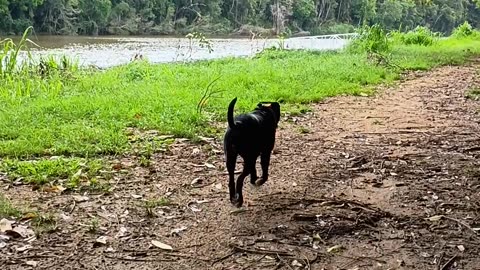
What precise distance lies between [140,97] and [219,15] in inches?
1675

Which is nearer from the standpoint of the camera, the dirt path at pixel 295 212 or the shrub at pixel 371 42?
the dirt path at pixel 295 212

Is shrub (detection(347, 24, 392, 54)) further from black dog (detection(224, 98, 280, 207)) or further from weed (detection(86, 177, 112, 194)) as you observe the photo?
weed (detection(86, 177, 112, 194))

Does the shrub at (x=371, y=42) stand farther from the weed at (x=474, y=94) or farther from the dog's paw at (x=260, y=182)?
the dog's paw at (x=260, y=182)

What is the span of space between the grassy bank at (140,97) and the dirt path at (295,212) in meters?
0.75

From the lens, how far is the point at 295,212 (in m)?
3.77

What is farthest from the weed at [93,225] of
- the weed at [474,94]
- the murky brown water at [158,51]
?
the murky brown water at [158,51]

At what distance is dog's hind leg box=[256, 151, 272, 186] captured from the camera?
13.4 ft

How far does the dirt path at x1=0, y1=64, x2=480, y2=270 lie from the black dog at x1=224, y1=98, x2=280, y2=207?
0.20 m

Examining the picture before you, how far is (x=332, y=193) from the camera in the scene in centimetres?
417

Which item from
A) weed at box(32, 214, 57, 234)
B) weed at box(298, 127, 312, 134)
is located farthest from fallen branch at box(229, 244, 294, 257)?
weed at box(298, 127, 312, 134)

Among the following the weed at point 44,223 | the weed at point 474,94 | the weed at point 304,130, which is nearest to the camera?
the weed at point 44,223

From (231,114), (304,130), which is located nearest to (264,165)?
(231,114)

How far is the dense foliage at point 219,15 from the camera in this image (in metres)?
38.3

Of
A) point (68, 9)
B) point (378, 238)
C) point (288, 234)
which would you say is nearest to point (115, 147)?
point (288, 234)
